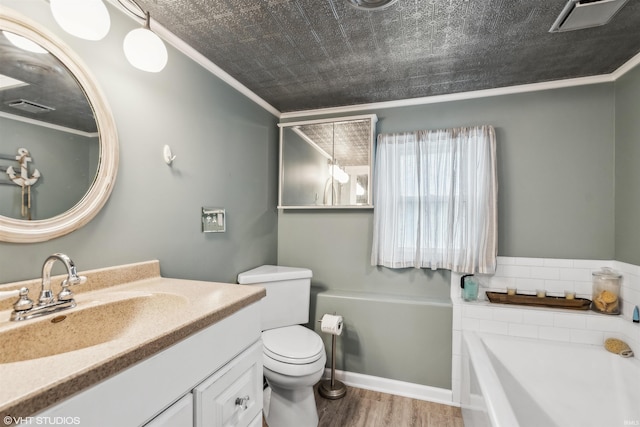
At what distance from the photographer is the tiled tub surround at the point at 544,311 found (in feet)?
6.06

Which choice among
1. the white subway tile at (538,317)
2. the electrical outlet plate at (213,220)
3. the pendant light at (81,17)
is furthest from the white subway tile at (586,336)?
the pendant light at (81,17)

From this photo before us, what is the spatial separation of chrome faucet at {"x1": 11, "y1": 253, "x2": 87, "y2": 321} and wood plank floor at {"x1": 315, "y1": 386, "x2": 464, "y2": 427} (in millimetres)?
1626

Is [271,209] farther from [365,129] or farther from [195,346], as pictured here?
[195,346]

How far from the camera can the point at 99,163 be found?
1.23 m

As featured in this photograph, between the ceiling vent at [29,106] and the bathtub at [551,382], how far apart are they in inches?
82.7

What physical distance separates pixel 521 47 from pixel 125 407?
7.74ft

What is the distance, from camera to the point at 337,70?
6.48ft

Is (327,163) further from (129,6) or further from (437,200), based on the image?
(129,6)

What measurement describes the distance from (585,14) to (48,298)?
247cm

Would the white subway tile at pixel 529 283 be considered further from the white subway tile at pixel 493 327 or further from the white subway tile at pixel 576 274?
the white subway tile at pixel 493 327

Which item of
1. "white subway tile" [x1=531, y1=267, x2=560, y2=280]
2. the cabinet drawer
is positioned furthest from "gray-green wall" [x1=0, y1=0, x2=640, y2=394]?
the cabinet drawer

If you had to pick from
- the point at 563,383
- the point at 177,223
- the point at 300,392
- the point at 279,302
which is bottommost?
the point at 300,392

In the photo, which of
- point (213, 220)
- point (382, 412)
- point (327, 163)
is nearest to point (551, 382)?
point (382, 412)

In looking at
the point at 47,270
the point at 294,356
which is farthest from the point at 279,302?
the point at 47,270
